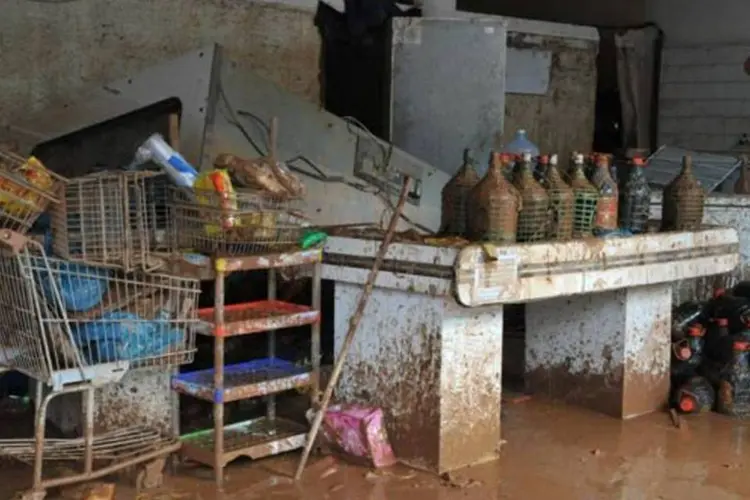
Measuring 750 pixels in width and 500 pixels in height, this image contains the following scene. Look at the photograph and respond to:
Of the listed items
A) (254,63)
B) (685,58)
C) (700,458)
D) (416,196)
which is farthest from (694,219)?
(685,58)

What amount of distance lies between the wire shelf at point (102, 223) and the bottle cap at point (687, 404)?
296 centimetres

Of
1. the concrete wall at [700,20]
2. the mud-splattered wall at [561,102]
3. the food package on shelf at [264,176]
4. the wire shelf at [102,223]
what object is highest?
the concrete wall at [700,20]

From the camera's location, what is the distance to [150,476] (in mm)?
3795

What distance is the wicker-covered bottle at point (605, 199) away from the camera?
4.43 m

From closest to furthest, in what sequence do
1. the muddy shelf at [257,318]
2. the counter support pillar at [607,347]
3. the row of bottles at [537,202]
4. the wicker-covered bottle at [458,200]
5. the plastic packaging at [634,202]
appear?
the muddy shelf at [257,318], the row of bottles at [537,202], the wicker-covered bottle at [458,200], the plastic packaging at [634,202], the counter support pillar at [607,347]

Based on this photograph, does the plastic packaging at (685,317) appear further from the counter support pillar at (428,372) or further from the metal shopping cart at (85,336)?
the metal shopping cart at (85,336)

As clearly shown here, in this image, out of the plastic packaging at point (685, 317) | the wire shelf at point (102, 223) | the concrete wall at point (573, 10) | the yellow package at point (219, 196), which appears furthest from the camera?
the concrete wall at point (573, 10)

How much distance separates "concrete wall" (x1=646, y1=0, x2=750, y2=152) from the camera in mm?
9312

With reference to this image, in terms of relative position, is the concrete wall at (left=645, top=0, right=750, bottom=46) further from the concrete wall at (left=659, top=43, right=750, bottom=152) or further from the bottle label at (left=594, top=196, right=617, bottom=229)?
the bottle label at (left=594, top=196, right=617, bottom=229)

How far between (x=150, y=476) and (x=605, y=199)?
2.36 m

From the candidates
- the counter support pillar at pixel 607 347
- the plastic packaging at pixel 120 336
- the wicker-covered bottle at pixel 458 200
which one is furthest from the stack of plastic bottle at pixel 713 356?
the plastic packaging at pixel 120 336

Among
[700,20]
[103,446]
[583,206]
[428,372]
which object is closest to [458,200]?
[583,206]

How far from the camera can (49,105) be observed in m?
6.02

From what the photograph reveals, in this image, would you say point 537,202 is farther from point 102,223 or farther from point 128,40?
point 128,40
